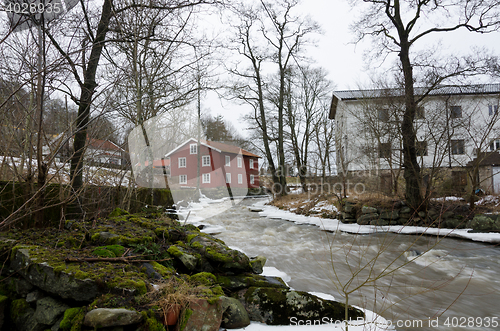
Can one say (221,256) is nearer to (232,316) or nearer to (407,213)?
(232,316)

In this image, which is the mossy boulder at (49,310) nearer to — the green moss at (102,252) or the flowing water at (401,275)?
the green moss at (102,252)

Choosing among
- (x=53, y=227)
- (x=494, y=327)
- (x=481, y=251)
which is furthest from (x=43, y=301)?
(x=481, y=251)

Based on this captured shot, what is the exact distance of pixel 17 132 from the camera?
3525 millimetres

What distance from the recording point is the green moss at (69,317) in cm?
232

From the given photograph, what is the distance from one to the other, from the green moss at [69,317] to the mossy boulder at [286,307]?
1.81m

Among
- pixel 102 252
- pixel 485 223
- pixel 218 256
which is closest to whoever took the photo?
pixel 102 252

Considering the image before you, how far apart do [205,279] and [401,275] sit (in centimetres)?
409

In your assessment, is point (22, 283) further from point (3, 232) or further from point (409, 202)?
point (409, 202)

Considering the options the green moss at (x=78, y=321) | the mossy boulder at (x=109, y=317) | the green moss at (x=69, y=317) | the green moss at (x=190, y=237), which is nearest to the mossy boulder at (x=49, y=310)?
the green moss at (x=69, y=317)

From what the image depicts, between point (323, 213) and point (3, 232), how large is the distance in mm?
11245

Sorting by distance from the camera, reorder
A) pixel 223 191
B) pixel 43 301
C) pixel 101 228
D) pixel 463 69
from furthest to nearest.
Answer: pixel 223 191
pixel 463 69
pixel 101 228
pixel 43 301

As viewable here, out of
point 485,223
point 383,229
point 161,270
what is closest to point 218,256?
point 161,270

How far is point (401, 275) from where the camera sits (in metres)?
5.48

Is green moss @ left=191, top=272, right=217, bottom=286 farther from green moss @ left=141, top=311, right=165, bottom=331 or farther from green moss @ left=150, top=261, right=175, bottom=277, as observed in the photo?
green moss @ left=141, top=311, right=165, bottom=331
